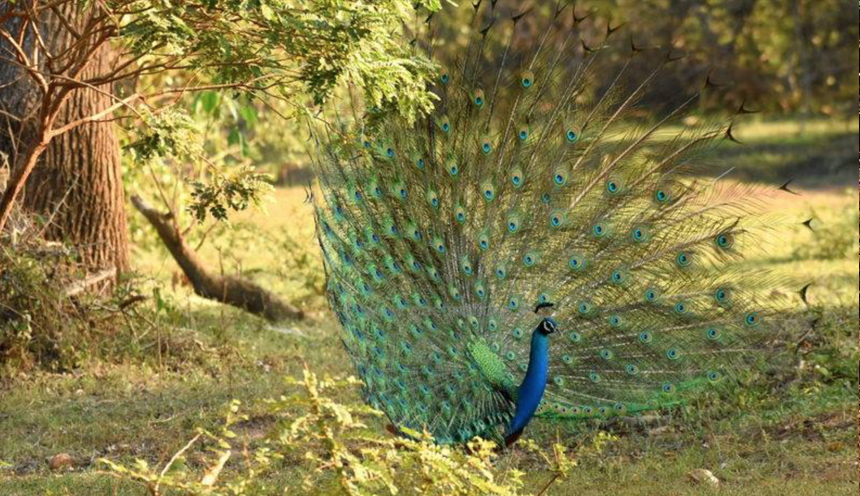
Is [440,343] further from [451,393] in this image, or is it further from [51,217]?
[51,217]

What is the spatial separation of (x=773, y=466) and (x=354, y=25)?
10.4 ft

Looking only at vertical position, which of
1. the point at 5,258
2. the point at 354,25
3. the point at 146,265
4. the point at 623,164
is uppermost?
the point at 354,25

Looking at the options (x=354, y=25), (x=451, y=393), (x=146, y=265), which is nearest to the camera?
(x=354, y=25)

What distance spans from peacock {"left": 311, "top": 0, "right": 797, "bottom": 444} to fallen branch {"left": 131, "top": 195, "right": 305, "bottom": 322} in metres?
4.02

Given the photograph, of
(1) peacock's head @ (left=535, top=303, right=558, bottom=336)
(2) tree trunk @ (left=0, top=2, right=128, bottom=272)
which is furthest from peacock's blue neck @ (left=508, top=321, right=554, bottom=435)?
(2) tree trunk @ (left=0, top=2, right=128, bottom=272)

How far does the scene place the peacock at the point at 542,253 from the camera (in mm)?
6570

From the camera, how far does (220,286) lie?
10.8 metres

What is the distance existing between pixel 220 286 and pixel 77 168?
209 centimetres

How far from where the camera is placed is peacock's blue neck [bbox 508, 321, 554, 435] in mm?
6234

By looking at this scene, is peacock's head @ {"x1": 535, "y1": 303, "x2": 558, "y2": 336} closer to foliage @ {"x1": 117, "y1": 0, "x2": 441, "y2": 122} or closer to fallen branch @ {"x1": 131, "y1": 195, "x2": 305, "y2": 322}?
foliage @ {"x1": 117, "y1": 0, "x2": 441, "y2": 122}

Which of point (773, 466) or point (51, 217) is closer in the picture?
point (773, 466)

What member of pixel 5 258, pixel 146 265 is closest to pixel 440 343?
pixel 5 258

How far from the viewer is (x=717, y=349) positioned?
259 inches

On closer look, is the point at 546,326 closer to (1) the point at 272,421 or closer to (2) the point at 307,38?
(2) the point at 307,38
